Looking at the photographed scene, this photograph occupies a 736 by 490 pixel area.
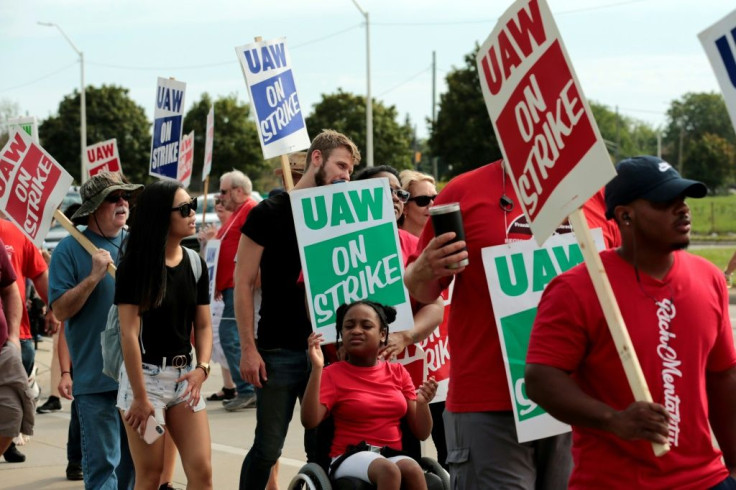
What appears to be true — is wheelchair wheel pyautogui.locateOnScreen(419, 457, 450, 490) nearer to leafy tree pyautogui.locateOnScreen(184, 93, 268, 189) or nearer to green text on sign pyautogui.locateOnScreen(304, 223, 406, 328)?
green text on sign pyautogui.locateOnScreen(304, 223, 406, 328)

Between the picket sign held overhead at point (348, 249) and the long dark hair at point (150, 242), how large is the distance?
60 cm

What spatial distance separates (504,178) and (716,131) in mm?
121492

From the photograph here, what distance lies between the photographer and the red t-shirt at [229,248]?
35.4ft

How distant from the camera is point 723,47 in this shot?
347cm

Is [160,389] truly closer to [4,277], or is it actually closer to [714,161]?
[4,277]

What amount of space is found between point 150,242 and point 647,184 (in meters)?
2.89

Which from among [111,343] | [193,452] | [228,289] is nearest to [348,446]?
[193,452]

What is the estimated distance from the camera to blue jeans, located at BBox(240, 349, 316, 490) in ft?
19.2

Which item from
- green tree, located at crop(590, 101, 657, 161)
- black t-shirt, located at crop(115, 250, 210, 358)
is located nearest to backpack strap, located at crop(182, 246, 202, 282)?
black t-shirt, located at crop(115, 250, 210, 358)

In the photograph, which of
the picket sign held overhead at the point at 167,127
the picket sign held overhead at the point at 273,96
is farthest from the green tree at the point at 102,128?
the picket sign held overhead at the point at 273,96

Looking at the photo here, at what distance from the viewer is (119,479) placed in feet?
21.2

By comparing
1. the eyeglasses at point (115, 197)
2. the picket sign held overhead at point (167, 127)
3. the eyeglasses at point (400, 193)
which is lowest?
the eyeglasses at point (400, 193)

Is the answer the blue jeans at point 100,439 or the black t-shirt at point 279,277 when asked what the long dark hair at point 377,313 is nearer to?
the black t-shirt at point 279,277

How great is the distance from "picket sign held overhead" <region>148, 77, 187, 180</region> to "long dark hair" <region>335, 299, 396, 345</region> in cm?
678
